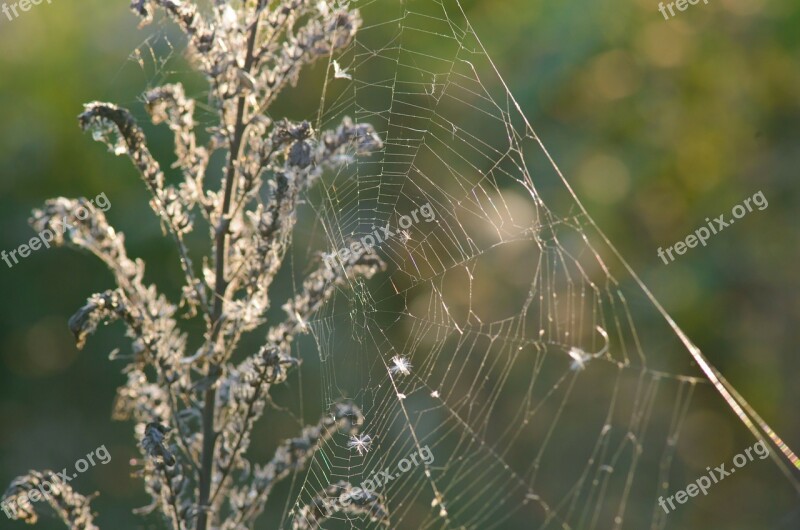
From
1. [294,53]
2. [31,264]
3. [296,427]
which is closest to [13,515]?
[294,53]

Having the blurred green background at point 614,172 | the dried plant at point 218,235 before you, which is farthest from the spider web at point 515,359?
the dried plant at point 218,235

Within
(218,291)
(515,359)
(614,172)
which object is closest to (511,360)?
(515,359)

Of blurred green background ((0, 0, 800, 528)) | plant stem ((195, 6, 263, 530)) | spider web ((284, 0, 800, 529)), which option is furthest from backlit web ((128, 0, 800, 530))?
plant stem ((195, 6, 263, 530))

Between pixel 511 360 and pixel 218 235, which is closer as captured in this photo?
pixel 218 235

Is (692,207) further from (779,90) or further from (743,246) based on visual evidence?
(779,90)

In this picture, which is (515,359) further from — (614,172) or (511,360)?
(614,172)

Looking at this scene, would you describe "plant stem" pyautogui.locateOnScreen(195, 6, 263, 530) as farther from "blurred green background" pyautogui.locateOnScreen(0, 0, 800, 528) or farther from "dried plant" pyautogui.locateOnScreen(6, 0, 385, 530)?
"blurred green background" pyautogui.locateOnScreen(0, 0, 800, 528)

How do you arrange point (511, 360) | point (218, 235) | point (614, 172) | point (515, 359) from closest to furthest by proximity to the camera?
point (218, 235) → point (511, 360) → point (515, 359) → point (614, 172)
